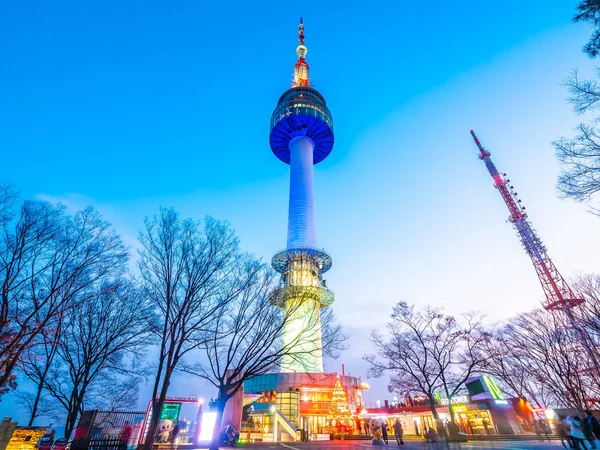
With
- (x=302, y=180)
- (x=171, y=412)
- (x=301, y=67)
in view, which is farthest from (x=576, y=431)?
(x=301, y=67)

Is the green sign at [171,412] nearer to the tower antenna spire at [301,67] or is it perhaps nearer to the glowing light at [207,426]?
the glowing light at [207,426]

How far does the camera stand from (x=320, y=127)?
6819cm

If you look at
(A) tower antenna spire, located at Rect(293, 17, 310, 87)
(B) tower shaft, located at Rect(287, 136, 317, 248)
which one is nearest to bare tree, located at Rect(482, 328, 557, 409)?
(B) tower shaft, located at Rect(287, 136, 317, 248)

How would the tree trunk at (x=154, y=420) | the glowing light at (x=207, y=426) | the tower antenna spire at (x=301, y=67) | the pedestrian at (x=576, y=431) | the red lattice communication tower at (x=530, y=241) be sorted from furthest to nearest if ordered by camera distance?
the tower antenna spire at (x=301, y=67) → the red lattice communication tower at (x=530, y=241) → the glowing light at (x=207, y=426) → the pedestrian at (x=576, y=431) → the tree trunk at (x=154, y=420)

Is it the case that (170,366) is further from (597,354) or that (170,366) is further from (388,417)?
(388,417)

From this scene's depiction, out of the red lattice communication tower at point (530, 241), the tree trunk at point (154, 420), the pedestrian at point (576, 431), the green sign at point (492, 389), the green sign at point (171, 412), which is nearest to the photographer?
the tree trunk at point (154, 420)

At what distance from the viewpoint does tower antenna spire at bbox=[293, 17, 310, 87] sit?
74.8m

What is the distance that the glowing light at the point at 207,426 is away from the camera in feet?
55.6

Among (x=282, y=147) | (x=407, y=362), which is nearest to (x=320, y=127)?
(x=282, y=147)

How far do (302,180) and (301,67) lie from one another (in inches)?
1425

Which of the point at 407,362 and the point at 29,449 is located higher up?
the point at 407,362

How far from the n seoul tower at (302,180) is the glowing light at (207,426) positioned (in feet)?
69.3

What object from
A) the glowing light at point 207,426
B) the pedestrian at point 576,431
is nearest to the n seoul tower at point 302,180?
the glowing light at point 207,426

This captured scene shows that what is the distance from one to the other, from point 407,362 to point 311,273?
26345 millimetres
